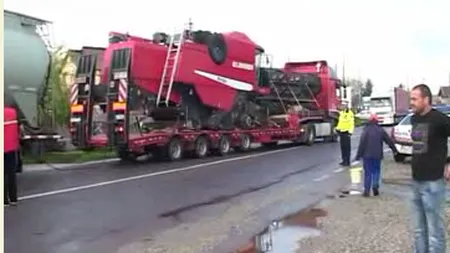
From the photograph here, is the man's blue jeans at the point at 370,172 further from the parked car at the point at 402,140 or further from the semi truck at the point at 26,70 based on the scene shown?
the semi truck at the point at 26,70

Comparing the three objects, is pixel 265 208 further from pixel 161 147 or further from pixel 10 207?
pixel 161 147

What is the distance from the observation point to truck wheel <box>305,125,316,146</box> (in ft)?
95.3

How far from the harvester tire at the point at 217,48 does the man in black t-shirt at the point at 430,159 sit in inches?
656

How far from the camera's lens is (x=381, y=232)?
8.50 meters

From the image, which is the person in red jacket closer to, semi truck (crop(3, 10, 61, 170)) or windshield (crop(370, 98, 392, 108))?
semi truck (crop(3, 10, 61, 170))

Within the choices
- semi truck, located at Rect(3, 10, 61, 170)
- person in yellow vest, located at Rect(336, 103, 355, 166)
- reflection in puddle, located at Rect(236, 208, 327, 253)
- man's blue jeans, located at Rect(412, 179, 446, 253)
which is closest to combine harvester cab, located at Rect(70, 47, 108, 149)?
semi truck, located at Rect(3, 10, 61, 170)

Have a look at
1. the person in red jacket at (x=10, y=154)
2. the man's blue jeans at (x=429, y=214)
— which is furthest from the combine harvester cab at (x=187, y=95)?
the man's blue jeans at (x=429, y=214)

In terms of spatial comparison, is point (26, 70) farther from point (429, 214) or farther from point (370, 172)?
point (429, 214)

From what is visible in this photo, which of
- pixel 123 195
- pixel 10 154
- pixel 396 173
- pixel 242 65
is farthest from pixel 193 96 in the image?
pixel 10 154

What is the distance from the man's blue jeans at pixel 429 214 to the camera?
619cm

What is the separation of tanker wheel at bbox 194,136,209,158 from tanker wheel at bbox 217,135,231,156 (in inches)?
28.2

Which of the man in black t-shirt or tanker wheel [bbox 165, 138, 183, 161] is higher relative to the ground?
the man in black t-shirt

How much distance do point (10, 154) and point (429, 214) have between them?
7619 millimetres

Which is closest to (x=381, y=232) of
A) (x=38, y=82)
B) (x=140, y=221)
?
(x=140, y=221)
